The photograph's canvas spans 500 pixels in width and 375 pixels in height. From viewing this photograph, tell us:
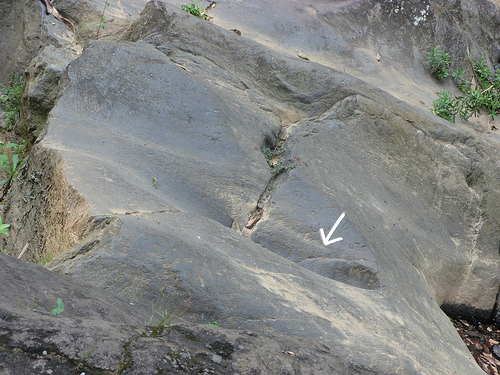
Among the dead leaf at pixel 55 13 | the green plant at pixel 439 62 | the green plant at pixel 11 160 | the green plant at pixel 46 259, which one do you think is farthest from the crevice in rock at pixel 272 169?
the green plant at pixel 439 62

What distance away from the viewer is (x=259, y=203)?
440 centimetres

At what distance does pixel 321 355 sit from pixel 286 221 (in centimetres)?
219

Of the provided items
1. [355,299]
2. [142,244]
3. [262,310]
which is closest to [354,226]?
[355,299]

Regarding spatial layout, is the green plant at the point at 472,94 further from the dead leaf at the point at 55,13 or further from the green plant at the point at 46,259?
the green plant at the point at 46,259

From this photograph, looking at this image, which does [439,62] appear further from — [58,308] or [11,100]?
[58,308]

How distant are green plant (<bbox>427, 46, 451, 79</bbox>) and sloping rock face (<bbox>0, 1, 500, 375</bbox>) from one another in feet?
6.24

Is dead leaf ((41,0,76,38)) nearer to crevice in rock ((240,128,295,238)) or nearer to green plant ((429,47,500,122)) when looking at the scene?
crevice in rock ((240,128,295,238))

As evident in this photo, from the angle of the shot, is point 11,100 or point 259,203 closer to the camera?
point 259,203

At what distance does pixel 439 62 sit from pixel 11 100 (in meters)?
6.78

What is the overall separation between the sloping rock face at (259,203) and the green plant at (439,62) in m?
1.90

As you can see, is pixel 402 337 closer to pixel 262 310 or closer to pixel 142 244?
pixel 262 310

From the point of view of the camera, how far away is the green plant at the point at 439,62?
8.04 meters

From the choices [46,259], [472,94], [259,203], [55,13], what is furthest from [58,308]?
[472,94]

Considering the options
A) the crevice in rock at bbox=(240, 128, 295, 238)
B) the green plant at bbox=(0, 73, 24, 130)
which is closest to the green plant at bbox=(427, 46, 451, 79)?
the crevice in rock at bbox=(240, 128, 295, 238)
